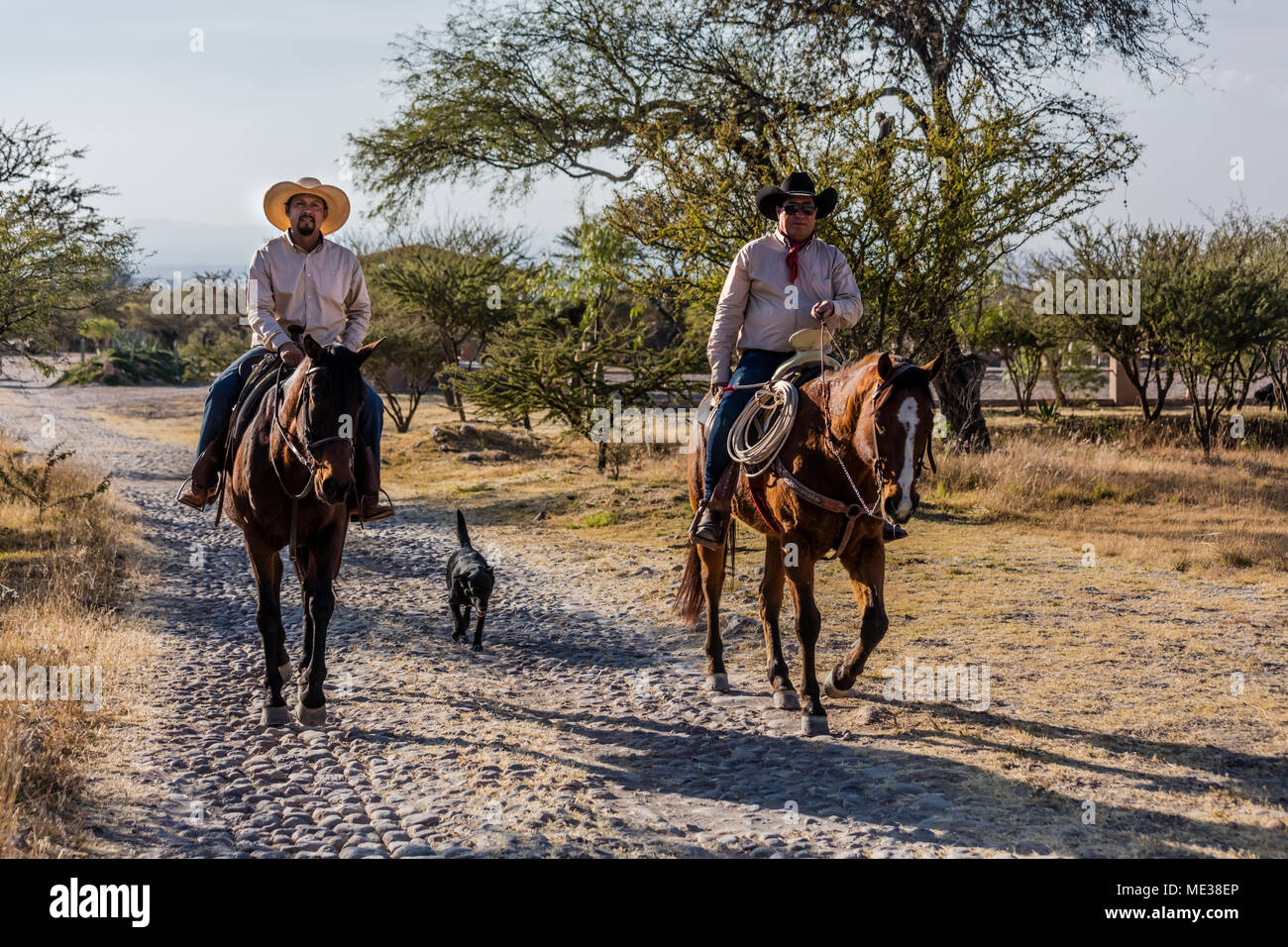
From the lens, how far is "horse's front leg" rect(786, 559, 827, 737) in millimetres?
6547

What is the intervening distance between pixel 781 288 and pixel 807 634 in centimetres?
230

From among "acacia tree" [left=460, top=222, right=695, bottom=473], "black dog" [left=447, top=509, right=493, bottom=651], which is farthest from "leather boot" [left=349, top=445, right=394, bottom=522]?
"acacia tree" [left=460, top=222, right=695, bottom=473]

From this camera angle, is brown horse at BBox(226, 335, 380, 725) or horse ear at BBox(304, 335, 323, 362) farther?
brown horse at BBox(226, 335, 380, 725)

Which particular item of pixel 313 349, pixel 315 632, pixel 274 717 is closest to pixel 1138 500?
pixel 315 632

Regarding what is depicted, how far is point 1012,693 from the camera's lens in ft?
23.7

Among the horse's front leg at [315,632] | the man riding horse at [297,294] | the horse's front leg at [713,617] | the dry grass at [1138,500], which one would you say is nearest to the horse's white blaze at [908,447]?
the horse's front leg at [713,617]

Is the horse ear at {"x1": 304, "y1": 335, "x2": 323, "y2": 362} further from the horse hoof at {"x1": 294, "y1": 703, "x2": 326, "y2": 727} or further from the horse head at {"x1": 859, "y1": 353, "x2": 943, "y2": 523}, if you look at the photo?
the horse head at {"x1": 859, "y1": 353, "x2": 943, "y2": 523}

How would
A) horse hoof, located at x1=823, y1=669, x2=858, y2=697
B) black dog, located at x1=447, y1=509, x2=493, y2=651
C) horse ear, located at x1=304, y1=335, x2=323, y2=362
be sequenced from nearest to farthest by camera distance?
horse ear, located at x1=304, y1=335, x2=323, y2=362, horse hoof, located at x1=823, y1=669, x2=858, y2=697, black dog, located at x1=447, y1=509, x2=493, y2=651

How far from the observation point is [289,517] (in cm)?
670

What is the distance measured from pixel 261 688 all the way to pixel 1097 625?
661 centimetres

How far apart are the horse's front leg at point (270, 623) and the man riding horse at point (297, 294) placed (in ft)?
2.03

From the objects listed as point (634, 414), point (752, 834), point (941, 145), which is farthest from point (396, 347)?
point (752, 834)

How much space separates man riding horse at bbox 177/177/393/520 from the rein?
37 cm

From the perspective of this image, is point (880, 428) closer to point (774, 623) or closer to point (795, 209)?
point (774, 623)
